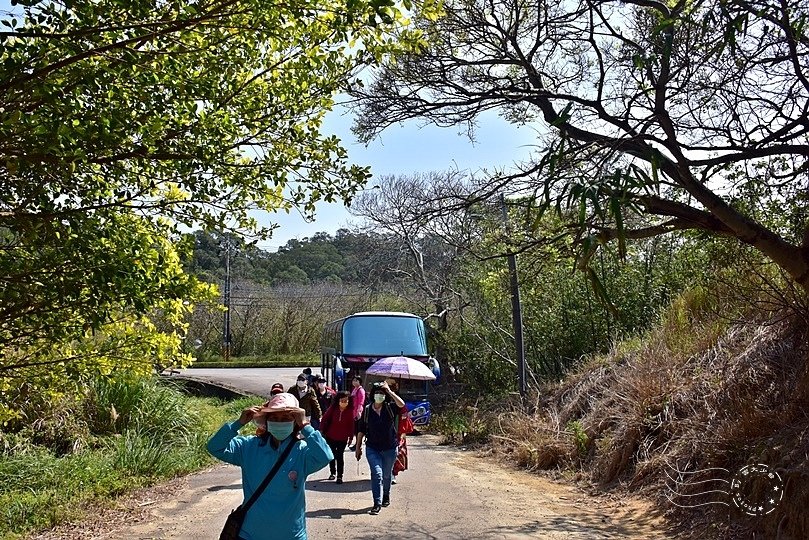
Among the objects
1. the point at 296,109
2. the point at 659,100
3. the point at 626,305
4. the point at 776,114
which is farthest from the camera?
the point at 626,305

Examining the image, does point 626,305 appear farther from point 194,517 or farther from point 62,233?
Answer: point 62,233

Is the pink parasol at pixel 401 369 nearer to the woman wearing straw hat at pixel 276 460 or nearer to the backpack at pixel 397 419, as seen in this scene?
the backpack at pixel 397 419

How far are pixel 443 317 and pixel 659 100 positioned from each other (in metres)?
21.2

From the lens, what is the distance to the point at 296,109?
272 inches

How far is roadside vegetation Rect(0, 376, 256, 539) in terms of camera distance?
9.68 metres

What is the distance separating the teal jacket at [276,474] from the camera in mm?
5078

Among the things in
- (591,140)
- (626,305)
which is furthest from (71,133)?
(626,305)

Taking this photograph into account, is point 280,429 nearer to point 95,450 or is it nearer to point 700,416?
point 700,416

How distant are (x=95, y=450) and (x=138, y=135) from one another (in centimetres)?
936

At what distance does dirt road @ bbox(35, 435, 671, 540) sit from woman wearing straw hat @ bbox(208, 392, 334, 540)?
10.8ft

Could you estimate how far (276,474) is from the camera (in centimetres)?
518

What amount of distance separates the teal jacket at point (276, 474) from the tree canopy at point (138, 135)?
4.45ft
